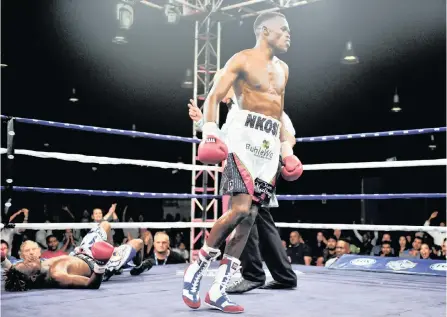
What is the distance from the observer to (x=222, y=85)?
2.24 m

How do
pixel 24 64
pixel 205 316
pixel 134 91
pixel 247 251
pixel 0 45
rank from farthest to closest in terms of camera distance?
pixel 134 91
pixel 24 64
pixel 0 45
pixel 247 251
pixel 205 316

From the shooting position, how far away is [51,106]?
12.4 meters

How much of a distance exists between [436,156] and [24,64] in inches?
334

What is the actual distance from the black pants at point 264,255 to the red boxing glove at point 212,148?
71cm

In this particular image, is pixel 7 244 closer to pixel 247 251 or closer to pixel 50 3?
pixel 247 251

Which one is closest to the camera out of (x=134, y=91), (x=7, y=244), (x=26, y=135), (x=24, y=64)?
(x=7, y=244)

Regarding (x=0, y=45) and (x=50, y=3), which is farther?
(x=0, y=45)

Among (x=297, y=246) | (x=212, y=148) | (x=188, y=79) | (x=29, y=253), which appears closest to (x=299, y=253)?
(x=297, y=246)

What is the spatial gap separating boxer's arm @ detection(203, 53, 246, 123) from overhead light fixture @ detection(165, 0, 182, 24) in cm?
472

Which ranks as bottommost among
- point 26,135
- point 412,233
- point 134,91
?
point 412,233

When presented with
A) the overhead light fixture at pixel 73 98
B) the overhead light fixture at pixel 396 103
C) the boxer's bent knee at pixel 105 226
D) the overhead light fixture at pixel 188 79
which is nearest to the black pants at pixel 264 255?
the boxer's bent knee at pixel 105 226

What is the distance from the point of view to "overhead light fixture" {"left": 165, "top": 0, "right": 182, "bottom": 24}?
6.82 meters

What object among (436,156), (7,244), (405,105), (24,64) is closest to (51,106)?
(24,64)

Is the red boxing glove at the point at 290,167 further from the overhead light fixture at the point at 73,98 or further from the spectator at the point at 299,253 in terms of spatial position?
the overhead light fixture at the point at 73,98
